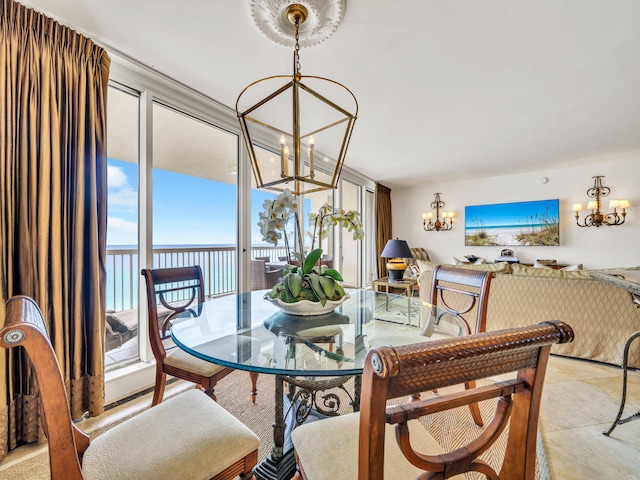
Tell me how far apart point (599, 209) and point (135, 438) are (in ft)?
21.8

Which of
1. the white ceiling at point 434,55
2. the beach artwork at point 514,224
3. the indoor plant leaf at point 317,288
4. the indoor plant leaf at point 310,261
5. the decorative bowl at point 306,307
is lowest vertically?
the decorative bowl at point 306,307

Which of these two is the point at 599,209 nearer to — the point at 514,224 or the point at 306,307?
the point at 514,224

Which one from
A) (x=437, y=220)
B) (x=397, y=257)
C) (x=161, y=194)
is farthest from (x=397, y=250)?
(x=161, y=194)

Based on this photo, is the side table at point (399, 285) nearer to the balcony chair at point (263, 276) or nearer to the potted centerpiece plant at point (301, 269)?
the potted centerpiece plant at point (301, 269)

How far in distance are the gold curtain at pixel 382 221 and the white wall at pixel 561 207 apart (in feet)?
1.40

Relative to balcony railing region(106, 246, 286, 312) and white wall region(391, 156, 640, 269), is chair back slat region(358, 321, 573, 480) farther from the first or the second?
white wall region(391, 156, 640, 269)

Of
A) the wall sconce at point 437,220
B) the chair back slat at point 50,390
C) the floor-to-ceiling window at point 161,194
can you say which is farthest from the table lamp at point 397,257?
the chair back slat at point 50,390

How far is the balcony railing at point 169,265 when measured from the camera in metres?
3.14

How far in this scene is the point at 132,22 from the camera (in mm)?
1694

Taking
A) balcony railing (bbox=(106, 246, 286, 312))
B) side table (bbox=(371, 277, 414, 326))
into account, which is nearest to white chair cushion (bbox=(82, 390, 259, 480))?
side table (bbox=(371, 277, 414, 326))

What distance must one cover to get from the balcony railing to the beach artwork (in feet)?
14.1

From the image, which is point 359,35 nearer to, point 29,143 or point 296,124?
point 296,124

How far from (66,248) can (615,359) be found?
410 centimetres

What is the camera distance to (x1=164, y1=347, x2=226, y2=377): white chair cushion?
144 centimetres
